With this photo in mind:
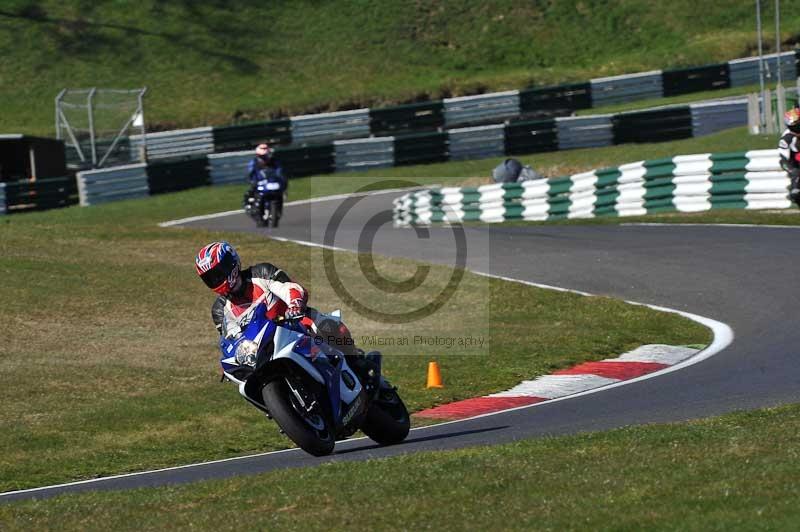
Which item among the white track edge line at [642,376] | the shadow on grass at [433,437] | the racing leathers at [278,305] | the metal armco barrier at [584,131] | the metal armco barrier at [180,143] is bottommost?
the white track edge line at [642,376]

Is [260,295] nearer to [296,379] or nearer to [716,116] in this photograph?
[296,379]

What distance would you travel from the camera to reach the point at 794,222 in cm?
2061

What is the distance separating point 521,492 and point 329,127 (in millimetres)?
31989

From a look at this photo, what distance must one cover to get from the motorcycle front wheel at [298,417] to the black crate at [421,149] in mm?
26817

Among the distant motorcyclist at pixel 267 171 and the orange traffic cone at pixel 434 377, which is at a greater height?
the distant motorcyclist at pixel 267 171

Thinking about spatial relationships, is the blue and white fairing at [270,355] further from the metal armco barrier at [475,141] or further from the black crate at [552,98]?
the black crate at [552,98]

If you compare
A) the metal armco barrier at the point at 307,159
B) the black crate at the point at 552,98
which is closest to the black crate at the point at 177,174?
the metal armco barrier at the point at 307,159

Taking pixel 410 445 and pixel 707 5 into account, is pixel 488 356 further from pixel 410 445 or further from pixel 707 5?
pixel 707 5

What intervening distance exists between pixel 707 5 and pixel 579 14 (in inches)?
189

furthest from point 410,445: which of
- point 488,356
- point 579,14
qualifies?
point 579,14

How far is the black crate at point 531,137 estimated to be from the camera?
116 ft

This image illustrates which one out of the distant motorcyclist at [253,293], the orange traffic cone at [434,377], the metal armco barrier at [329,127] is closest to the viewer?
the distant motorcyclist at [253,293]

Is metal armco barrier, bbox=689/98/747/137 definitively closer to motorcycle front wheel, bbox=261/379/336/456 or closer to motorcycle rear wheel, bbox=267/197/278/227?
motorcycle rear wheel, bbox=267/197/278/227

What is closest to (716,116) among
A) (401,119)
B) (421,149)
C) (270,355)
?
(421,149)
